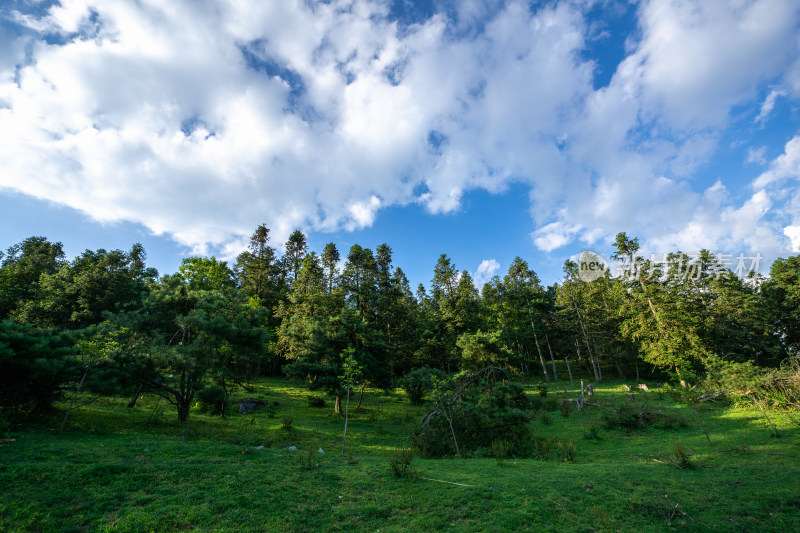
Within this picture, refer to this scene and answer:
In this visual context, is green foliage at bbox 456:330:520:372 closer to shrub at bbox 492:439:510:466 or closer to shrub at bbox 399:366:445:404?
shrub at bbox 399:366:445:404

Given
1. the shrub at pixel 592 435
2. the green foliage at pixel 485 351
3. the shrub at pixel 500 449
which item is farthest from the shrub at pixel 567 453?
Result: the green foliage at pixel 485 351

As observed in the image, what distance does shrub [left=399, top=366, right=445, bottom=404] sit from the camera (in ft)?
72.9

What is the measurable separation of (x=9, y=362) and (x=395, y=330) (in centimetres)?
2939

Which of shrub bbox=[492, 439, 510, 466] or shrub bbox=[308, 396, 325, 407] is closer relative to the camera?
shrub bbox=[492, 439, 510, 466]

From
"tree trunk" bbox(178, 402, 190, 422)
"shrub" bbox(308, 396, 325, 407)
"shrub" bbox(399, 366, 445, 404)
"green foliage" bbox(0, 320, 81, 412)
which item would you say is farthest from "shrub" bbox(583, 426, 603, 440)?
"green foliage" bbox(0, 320, 81, 412)

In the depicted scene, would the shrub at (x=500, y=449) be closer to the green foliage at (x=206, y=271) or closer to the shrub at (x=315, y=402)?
the shrub at (x=315, y=402)

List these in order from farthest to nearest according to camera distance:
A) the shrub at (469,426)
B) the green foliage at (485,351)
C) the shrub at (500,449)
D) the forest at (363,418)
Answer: the green foliage at (485,351) → the shrub at (469,426) → the shrub at (500,449) → the forest at (363,418)

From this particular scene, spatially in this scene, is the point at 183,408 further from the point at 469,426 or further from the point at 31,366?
the point at 469,426

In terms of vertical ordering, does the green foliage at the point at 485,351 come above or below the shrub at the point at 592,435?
above

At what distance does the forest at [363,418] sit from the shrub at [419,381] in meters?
0.28

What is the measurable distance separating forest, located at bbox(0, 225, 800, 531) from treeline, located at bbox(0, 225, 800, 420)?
0.59ft

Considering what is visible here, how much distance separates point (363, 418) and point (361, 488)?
50.5 ft

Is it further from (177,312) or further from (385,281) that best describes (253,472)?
(385,281)

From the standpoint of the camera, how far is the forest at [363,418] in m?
6.55
